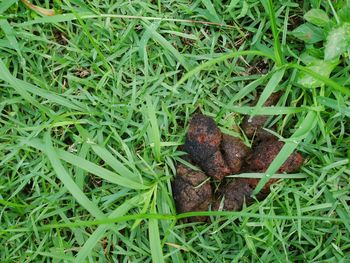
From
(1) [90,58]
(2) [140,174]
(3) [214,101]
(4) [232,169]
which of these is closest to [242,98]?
(3) [214,101]

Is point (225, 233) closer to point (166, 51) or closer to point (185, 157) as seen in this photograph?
point (185, 157)

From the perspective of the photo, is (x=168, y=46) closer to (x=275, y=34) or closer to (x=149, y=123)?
(x=149, y=123)

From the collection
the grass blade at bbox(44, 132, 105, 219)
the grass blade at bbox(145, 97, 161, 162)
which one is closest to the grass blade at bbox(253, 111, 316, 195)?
the grass blade at bbox(145, 97, 161, 162)

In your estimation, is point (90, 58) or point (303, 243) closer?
point (303, 243)

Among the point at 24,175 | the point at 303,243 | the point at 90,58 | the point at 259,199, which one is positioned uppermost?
the point at 90,58

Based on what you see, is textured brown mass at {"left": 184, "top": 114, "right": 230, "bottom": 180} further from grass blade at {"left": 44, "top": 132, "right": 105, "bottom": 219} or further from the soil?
grass blade at {"left": 44, "top": 132, "right": 105, "bottom": 219}

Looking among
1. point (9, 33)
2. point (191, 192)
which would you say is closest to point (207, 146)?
point (191, 192)
